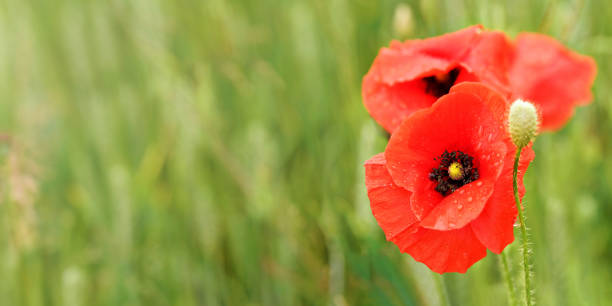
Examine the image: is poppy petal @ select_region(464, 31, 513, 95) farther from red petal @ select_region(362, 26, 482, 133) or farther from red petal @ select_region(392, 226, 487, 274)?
red petal @ select_region(392, 226, 487, 274)

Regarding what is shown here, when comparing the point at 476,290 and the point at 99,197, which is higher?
the point at 99,197

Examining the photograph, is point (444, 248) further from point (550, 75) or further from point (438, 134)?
point (550, 75)

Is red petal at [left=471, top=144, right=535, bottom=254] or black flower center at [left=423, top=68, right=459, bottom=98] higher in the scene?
black flower center at [left=423, top=68, right=459, bottom=98]

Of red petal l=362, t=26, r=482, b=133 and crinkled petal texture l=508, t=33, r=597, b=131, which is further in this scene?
crinkled petal texture l=508, t=33, r=597, b=131

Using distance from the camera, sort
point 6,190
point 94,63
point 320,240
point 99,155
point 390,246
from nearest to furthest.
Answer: point 6,190 < point 390,246 < point 320,240 < point 99,155 < point 94,63

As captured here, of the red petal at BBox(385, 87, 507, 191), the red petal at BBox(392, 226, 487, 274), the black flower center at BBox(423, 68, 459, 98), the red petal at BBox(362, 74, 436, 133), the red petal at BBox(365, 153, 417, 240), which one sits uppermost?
the black flower center at BBox(423, 68, 459, 98)

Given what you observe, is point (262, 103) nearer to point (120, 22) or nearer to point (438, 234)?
point (120, 22)

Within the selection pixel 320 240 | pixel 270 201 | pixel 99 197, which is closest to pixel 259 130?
pixel 270 201

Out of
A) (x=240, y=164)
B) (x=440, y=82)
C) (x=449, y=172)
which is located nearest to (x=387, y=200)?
(x=449, y=172)

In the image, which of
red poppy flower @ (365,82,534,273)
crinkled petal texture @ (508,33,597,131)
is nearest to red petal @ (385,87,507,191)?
red poppy flower @ (365,82,534,273)
